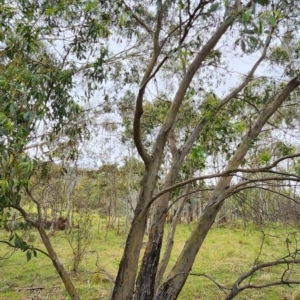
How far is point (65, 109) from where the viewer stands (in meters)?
2.90

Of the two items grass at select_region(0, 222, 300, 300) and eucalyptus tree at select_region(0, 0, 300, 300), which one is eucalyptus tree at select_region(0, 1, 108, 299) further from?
grass at select_region(0, 222, 300, 300)

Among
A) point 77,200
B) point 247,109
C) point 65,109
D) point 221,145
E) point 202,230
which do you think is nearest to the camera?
point 65,109

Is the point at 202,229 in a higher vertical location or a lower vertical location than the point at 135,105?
lower

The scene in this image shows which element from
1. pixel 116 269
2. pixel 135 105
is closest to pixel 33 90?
pixel 135 105

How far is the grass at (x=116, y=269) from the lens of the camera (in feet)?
20.4

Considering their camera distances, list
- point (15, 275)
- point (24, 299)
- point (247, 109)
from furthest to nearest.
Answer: point (15, 275) < point (247, 109) < point (24, 299)

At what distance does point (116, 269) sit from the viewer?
795 cm

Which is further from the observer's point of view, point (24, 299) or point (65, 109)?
point (24, 299)

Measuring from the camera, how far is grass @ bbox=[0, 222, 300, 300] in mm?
6210

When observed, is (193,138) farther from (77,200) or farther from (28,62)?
(77,200)

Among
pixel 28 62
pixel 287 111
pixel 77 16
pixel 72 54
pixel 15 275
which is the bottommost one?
pixel 15 275

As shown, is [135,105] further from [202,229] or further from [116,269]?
[116,269]

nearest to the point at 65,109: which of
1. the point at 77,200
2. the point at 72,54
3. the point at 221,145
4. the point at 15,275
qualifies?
the point at 72,54

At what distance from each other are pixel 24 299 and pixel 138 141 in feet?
15.2
